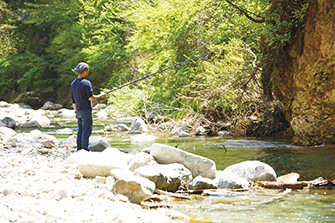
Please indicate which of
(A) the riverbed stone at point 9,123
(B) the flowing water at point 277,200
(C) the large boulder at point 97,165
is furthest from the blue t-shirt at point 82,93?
(A) the riverbed stone at point 9,123

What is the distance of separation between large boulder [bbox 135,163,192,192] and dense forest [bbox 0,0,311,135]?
4.26 meters

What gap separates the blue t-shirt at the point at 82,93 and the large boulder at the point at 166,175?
2.04 meters

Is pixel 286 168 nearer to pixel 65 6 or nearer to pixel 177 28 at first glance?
pixel 177 28

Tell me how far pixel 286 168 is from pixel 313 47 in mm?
2856

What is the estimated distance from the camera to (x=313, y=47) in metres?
8.20

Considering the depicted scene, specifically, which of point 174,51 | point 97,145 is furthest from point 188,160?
point 174,51

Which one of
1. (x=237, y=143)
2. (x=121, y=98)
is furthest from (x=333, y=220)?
(x=121, y=98)

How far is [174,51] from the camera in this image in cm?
1453

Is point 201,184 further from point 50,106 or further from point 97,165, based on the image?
point 50,106

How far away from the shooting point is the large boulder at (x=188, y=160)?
570 centimetres

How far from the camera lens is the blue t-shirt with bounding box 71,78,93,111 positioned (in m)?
6.73

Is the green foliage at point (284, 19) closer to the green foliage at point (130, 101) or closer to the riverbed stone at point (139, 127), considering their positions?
the riverbed stone at point (139, 127)

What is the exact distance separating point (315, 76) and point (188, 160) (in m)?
3.82

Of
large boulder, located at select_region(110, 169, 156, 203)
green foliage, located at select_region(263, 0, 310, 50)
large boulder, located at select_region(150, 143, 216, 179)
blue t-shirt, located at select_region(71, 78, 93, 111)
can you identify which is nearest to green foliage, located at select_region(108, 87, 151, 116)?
green foliage, located at select_region(263, 0, 310, 50)
